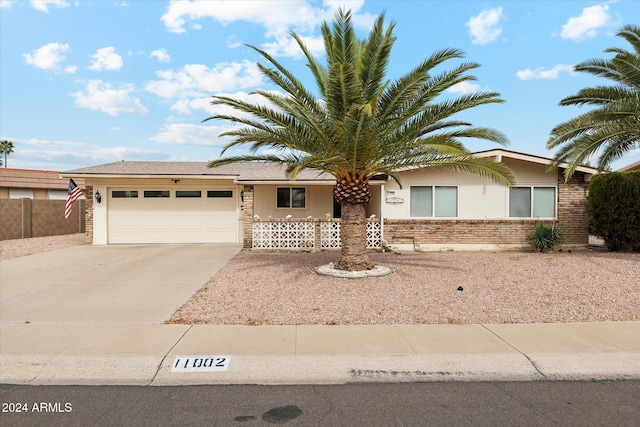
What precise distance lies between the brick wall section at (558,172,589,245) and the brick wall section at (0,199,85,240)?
2256 cm

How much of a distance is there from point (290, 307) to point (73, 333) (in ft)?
10.7

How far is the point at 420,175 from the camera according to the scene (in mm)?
14625

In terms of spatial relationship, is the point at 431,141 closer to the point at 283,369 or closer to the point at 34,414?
the point at 283,369

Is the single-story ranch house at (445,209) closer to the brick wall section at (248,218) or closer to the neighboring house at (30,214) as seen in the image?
the brick wall section at (248,218)

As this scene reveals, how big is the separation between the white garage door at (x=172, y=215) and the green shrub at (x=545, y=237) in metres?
11.5

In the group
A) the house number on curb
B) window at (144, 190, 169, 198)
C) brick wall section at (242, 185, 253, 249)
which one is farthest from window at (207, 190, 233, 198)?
the house number on curb

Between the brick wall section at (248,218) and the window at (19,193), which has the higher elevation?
the window at (19,193)

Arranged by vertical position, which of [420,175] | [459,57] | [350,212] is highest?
[459,57]

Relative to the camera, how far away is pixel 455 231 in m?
14.6

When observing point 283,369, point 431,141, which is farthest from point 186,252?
point 283,369

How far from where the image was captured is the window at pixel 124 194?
54.2 ft

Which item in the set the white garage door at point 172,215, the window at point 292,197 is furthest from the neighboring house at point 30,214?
the window at point 292,197

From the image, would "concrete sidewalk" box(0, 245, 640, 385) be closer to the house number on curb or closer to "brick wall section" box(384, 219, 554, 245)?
the house number on curb

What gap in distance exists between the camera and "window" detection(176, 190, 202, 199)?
16.7m
